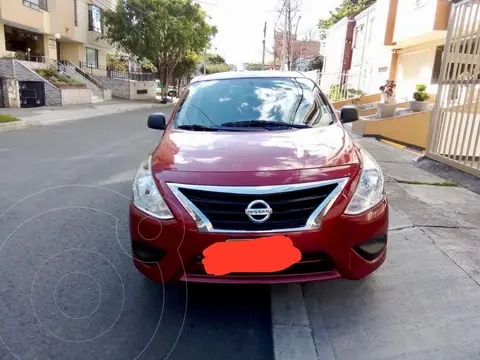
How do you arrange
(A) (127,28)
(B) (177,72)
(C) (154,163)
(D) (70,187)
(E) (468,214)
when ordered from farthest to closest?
(B) (177,72)
(A) (127,28)
(D) (70,187)
(E) (468,214)
(C) (154,163)

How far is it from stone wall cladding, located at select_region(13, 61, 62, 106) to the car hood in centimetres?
2018

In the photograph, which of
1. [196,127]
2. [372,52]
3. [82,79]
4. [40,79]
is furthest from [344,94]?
[82,79]

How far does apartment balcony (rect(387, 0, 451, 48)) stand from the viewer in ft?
34.8

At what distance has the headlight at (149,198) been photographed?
2393 mm

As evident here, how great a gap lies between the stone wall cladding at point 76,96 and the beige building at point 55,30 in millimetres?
3512

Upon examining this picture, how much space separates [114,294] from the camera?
2.86m

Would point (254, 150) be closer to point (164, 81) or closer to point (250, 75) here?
point (250, 75)

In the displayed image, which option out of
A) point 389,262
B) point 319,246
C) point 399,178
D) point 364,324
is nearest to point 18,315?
point 319,246

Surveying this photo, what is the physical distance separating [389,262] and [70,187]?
4278 millimetres

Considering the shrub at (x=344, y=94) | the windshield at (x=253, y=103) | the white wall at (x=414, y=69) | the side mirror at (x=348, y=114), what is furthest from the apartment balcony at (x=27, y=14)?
the side mirror at (x=348, y=114)

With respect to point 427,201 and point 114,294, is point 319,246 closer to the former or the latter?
point 114,294

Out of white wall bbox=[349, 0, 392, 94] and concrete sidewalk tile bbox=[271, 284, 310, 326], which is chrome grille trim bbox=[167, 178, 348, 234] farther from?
white wall bbox=[349, 0, 392, 94]

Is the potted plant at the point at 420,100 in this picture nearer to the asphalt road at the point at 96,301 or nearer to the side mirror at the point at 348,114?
the side mirror at the point at 348,114
